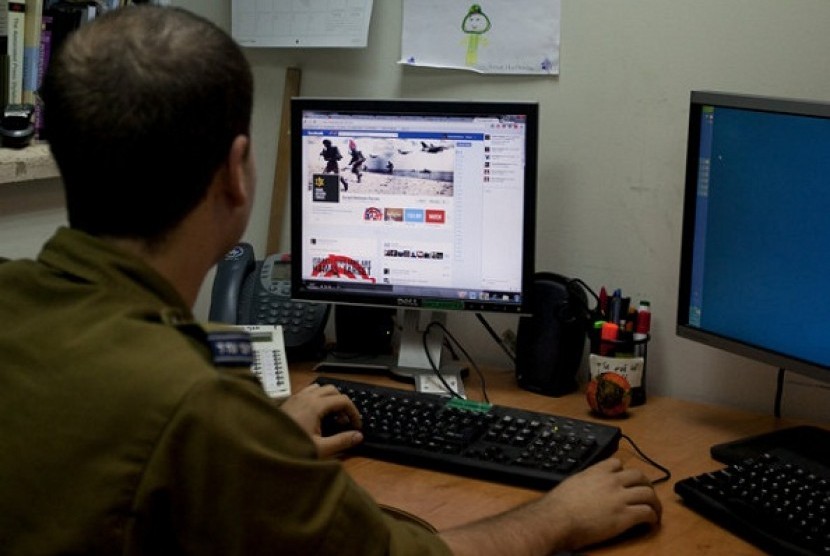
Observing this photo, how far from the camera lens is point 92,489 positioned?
97cm

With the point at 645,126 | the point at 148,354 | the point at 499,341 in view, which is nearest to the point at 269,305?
the point at 499,341

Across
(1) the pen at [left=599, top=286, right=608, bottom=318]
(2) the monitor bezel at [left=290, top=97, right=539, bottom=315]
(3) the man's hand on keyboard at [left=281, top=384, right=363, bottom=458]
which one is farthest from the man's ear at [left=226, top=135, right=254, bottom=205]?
(1) the pen at [left=599, top=286, right=608, bottom=318]

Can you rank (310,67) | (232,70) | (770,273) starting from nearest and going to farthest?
1. (232,70)
2. (770,273)
3. (310,67)

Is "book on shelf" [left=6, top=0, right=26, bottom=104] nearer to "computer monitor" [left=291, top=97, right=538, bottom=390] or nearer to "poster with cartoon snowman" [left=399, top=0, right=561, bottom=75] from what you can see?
"computer monitor" [left=291, top=97, right=538, bottom=390]

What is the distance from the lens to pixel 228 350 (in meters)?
1.04

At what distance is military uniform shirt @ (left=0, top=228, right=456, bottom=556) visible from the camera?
3.14 ft

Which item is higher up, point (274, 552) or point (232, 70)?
point (232, 70)

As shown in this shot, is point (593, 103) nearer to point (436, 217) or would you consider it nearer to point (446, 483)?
point (436, 217)

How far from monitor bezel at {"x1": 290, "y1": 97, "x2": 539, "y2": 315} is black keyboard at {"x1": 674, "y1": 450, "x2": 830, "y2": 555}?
0.53 meters

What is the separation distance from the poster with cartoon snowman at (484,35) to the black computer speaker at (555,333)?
394mm

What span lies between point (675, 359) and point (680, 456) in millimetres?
298

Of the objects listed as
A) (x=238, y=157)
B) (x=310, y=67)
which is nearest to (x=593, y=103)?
(x=310, y=67)

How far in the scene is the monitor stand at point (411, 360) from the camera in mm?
2033

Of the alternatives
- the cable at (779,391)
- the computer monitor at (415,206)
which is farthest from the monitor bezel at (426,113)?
the cable at (779,391)
